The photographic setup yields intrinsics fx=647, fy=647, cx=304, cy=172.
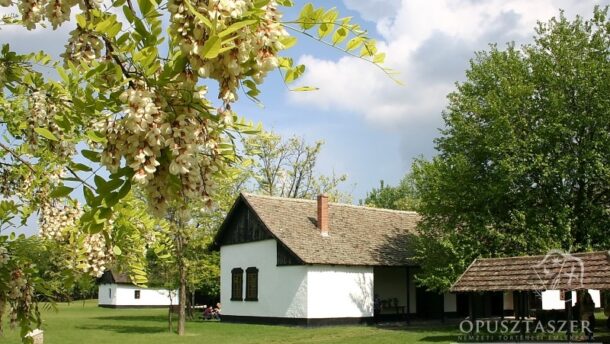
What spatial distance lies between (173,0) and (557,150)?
28.2 meters

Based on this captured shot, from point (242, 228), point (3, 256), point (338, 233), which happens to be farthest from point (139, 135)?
point (242, 228)

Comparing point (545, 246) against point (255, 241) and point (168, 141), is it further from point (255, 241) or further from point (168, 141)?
point (168, 141)

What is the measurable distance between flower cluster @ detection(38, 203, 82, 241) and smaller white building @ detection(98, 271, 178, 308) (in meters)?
60.9

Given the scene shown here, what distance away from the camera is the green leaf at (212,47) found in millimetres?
1923

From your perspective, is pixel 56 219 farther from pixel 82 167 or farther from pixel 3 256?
pixel 82 167

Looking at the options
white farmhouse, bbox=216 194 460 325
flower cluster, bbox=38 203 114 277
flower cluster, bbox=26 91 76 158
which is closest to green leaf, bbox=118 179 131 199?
flower cluster, bbox=26 91 76 158

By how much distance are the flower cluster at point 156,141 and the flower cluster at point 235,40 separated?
148 mm

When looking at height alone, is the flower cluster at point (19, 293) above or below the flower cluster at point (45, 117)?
below

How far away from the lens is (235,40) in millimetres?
2080

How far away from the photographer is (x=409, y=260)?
113 ft

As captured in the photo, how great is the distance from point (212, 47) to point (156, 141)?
42 cm

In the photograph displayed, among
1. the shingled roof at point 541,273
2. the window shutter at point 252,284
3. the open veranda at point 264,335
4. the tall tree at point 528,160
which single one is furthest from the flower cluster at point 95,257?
the window shutter at point 252,284

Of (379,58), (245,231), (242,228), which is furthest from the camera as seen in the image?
(242,228)

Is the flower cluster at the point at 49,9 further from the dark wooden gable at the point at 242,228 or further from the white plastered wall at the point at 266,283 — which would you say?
the dark wooden gable at the point at 242,228
